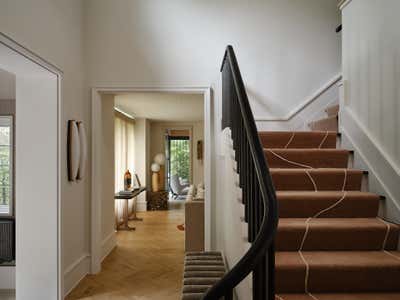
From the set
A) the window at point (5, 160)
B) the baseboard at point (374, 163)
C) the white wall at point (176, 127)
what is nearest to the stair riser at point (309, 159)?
the baseboard at point (374, 163)

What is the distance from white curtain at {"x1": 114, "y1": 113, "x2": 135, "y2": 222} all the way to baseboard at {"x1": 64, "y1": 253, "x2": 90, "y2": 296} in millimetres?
3026

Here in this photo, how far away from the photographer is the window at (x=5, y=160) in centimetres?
513

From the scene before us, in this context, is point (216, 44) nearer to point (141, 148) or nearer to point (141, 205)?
point (141, 148)

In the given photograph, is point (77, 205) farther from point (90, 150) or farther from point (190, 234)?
point (190, 234)

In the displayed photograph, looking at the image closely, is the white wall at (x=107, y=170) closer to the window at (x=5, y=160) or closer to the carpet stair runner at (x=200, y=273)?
the window at (x=5, y=160)

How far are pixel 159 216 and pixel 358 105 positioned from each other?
637cm

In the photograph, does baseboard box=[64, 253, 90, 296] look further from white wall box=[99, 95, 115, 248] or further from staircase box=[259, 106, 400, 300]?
staircase box=[259, 106, 400, 300]

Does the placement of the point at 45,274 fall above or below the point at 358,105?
below

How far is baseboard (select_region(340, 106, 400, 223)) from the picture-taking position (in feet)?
8.07

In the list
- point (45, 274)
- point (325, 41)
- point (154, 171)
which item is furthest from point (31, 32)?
point (154, 171)

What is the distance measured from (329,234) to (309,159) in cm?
89

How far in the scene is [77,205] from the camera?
3.87 m

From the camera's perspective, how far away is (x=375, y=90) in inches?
107

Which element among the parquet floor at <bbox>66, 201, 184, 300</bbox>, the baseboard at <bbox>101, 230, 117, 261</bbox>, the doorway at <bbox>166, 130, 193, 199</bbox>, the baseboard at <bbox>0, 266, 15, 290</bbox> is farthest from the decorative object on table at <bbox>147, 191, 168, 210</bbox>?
the baseboard at <bbox>0, 266, 15, 290</bbox>
